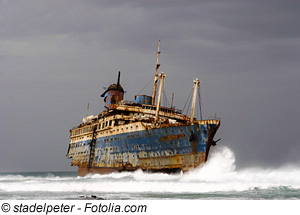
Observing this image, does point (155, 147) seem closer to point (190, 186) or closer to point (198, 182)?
point (198, 182)

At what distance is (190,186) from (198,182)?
2.96 m

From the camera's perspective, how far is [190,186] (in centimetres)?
2112

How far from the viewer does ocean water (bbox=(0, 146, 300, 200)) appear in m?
17.9

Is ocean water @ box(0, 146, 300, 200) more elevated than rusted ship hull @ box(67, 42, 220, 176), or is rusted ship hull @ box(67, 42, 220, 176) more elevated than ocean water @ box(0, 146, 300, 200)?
rusted ship hull @ box(67, 42, 220, 176)

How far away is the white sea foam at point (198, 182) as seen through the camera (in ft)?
68.0

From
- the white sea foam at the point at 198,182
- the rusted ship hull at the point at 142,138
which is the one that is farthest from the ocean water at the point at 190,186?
the rusted ship hull at the point at 142,138

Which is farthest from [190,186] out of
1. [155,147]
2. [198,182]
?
[155,147]

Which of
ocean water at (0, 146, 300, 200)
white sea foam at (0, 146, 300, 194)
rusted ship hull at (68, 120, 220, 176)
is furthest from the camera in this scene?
rusted ship hull at (68, 120, 220, 176)

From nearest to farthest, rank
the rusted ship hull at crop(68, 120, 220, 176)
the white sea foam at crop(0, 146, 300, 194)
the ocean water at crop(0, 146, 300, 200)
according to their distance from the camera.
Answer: the ocean water at crop(0, 146, 300, 200), the white sea foam at crop(0, 146, 300, 194), the rusted ship hull at crop(68, 120, 220, 176)

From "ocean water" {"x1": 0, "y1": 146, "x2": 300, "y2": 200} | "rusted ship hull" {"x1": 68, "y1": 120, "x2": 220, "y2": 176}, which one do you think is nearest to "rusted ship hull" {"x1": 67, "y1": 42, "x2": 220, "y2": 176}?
"rusted ship hull" {"x1": 68, "y1": 120, "x2": 220, "y2": 176}

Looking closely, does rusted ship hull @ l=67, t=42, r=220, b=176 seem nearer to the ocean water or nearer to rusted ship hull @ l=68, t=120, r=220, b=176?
rusted ship hull @ l=68, t=120, r=220, b=176

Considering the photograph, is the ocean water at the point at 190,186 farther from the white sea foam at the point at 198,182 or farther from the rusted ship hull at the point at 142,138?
the rusted ship hull at the point at 142,138

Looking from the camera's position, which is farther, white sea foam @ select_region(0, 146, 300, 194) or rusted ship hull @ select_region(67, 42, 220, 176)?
rusted ship hull @ select_region(67, 42, 220, 176)
